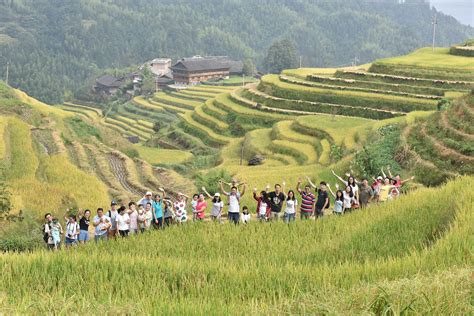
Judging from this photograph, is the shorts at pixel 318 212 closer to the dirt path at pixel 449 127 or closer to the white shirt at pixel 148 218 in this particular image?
the white shirt at pixel 148 218

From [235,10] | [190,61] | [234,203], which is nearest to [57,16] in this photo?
[235,10]

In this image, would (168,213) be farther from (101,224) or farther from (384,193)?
(384,193)

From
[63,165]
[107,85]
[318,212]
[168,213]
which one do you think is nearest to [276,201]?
[318,212]

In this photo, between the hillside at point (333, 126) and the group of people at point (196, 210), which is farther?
the hillside at point (333, 126)

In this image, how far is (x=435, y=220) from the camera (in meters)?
9.91

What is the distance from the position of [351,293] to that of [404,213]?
532cm

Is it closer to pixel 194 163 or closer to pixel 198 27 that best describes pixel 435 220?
pixel 194 163

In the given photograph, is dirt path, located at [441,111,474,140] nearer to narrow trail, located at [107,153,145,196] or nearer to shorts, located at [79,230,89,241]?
narrow trail, located at [107,153,145,196]

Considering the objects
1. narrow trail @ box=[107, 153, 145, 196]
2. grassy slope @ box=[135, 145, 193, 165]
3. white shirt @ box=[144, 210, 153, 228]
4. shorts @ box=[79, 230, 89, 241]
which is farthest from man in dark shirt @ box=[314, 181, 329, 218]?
grassy slope @ box=[135, 145, 193, 165]

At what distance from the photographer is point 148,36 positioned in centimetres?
14400

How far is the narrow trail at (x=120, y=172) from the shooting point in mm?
20461

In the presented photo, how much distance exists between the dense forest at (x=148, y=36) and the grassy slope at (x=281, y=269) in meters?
86.0

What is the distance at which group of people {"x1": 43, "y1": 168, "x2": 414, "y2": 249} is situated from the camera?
1028 centimetres

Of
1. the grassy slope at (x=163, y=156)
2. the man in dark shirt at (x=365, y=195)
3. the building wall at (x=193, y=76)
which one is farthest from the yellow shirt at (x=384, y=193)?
the building wall at (x=193, y=76)
